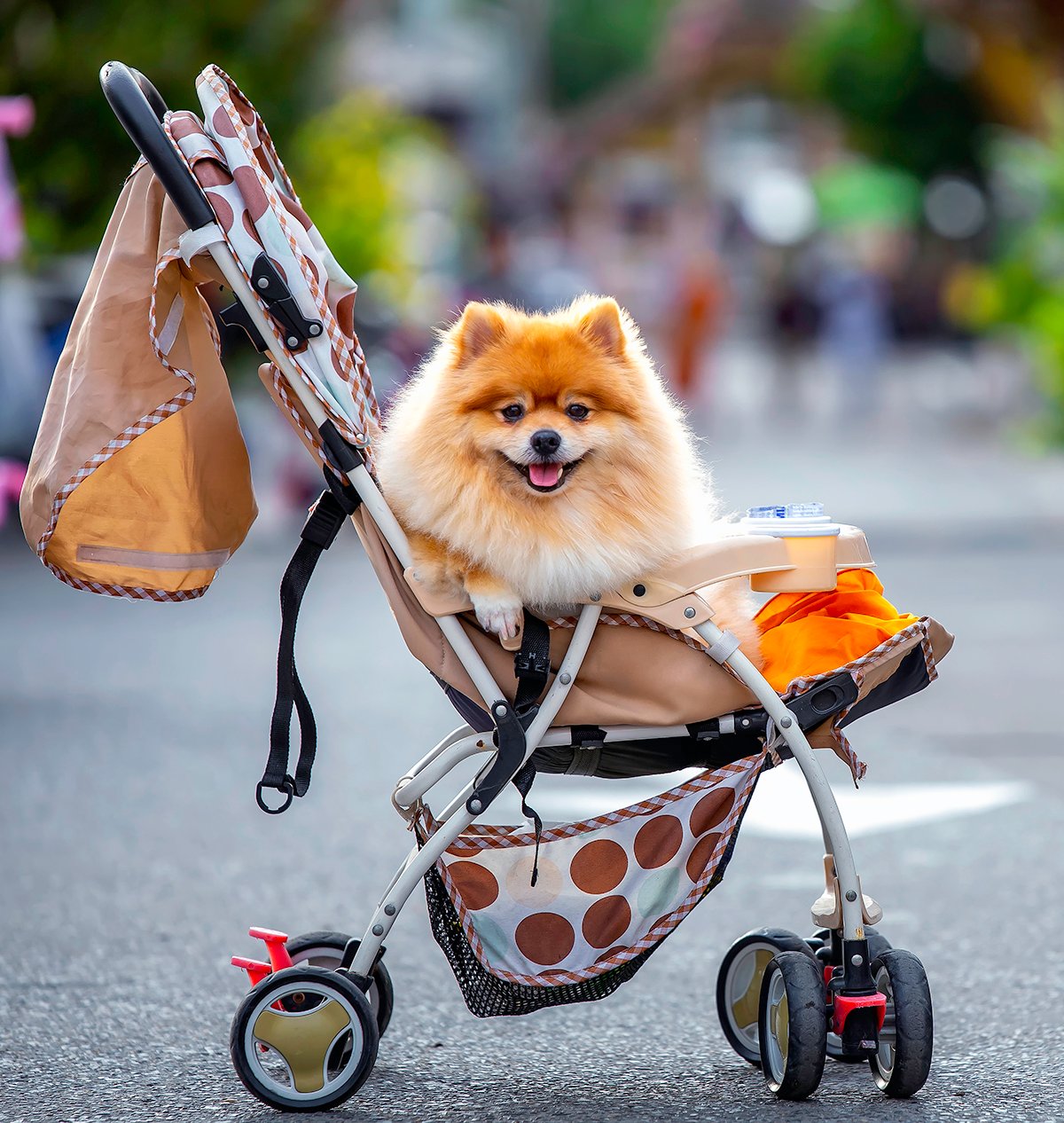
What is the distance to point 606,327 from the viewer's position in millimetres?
3412

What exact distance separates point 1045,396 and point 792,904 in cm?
1221

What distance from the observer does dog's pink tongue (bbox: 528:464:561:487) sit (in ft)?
10.8

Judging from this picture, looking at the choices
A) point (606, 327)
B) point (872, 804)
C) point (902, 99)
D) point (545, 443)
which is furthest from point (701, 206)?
point (545, 443)

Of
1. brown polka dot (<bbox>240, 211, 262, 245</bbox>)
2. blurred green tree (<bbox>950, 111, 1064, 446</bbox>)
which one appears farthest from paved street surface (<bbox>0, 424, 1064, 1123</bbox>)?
blurred green tree (<bbox>950, 111, 1064, 446</bbox>)

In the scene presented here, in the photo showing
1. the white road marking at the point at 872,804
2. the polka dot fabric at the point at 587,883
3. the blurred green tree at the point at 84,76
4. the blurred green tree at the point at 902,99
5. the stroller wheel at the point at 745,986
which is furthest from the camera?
the blurred green tree at the point at 902,99

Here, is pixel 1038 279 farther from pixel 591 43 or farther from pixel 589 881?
pixel 591 43

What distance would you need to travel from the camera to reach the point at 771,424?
62.7ft

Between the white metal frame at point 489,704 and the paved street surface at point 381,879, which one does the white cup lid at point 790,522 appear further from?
the paved street surface at point 381,879

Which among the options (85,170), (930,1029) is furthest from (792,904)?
(85,170)

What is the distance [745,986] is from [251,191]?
1941 millimetres

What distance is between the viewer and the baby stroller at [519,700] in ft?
10.7

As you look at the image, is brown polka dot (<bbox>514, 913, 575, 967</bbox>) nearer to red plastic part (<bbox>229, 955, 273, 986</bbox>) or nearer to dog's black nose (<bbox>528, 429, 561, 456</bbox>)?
red plastic part (<bbox>229, 955, 273, 986</bbox>)

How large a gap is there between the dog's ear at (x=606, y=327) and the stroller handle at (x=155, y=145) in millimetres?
762

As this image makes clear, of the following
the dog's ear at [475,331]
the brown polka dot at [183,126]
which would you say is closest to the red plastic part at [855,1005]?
the dog's ear at [475,331]
